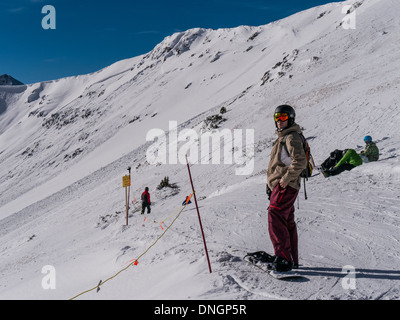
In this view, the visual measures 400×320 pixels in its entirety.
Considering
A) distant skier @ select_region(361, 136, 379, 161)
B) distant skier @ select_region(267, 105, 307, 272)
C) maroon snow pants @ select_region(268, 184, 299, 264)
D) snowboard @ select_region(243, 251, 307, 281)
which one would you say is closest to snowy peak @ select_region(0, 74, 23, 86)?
distant skier @ select_region(361, 136, 379, 161)

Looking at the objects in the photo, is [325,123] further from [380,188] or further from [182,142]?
[182,142]

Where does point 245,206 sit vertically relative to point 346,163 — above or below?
below

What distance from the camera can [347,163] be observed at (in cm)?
938

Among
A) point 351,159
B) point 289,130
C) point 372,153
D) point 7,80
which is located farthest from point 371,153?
point 7,80

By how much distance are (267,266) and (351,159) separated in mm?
6523

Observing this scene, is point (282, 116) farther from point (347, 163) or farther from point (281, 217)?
point (347, 163)

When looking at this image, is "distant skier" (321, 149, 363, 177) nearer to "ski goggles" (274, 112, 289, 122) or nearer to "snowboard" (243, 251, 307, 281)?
"snowboard" (243, 251, 307, 281)

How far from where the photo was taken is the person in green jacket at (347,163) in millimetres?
9250

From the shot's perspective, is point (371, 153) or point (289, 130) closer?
point (289, 130)

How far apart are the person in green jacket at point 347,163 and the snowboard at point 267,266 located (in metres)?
5.66

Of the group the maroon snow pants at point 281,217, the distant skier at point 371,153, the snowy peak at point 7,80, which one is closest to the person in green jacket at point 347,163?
the distant skier at point 371,153

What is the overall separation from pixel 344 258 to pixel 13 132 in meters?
114

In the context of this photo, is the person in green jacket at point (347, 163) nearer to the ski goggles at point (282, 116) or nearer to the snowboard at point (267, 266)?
the snowboard at point (267, 266)

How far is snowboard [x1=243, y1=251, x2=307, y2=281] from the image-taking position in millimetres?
3959
